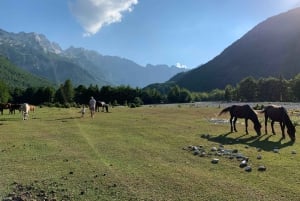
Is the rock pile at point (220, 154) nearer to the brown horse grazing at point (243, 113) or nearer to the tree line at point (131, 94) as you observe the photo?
the brown horse grazing at point (243, 113)

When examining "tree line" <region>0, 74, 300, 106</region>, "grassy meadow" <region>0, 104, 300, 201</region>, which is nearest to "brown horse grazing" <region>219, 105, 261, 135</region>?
"grassy meadow" <region>0, 104, 300, 201</region>

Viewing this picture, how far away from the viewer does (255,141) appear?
2567 cm

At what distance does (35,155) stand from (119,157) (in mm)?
4796

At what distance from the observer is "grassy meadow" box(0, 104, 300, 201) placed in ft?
45.0

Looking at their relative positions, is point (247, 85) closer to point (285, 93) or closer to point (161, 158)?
point (285, 93)

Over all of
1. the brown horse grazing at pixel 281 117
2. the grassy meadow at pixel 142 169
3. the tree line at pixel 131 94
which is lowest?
the grassy meadow at pixel 142 169

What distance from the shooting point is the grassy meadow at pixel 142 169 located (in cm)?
1371

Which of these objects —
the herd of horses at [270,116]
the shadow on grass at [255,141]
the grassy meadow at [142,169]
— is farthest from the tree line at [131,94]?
the grassy meadow at [142,169]

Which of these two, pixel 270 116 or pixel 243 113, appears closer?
pixel 270 116

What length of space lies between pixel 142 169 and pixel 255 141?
38.1 ft

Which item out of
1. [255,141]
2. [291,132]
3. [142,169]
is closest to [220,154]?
[142,169]

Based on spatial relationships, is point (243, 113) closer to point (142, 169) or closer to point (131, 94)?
point (142, 169)

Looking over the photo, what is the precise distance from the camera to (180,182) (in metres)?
14.8

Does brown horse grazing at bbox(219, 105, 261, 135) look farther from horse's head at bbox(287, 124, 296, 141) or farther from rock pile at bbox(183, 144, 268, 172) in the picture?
rock pile at bbox(183, 144, 268, 172)
